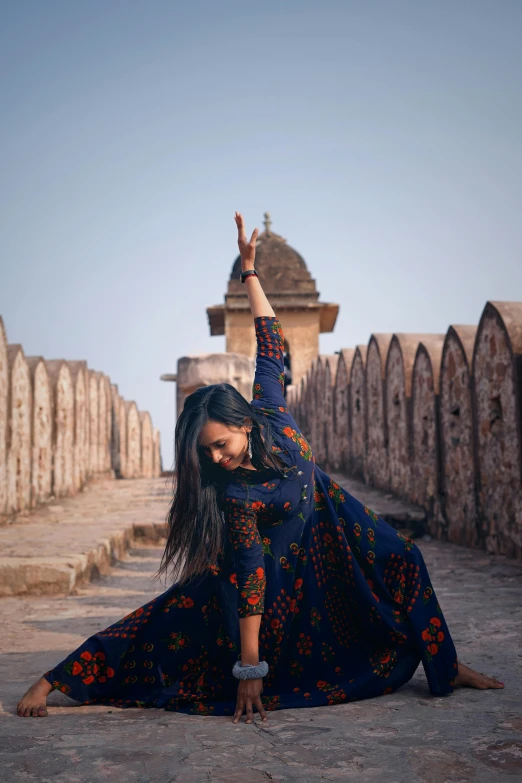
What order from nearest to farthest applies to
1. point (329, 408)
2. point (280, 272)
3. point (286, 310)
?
1. point (329, 408)
2. point (286, 310)
3. point (280, 272)

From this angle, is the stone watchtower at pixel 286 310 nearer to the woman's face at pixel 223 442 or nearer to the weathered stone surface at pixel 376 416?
the weathered stone surface at pixel 376 416

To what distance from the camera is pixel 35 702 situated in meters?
2.20

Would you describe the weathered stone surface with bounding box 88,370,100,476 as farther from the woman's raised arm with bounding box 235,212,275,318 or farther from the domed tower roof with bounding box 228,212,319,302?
the domed tower roof with bounding box 228,212,319,302

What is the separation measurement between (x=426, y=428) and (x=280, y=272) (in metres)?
18.8

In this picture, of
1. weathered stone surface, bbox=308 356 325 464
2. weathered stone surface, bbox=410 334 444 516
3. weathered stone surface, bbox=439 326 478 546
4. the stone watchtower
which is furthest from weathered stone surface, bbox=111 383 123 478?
weathered stone surface, bbox=439 326 478 546

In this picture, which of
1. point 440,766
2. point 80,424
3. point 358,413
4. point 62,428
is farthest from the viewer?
point 80,424

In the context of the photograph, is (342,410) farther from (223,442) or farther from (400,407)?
(223,442)

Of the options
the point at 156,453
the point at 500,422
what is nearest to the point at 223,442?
the point at 500,422

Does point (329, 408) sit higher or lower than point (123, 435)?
higher

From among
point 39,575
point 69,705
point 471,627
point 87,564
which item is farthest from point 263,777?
point 87,564

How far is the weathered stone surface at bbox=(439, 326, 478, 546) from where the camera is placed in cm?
592

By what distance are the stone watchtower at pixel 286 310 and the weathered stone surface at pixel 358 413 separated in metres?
11.5

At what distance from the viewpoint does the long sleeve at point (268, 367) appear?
7.56 ft

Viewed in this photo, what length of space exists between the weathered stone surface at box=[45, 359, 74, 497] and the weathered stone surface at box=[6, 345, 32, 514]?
4.82 ft
